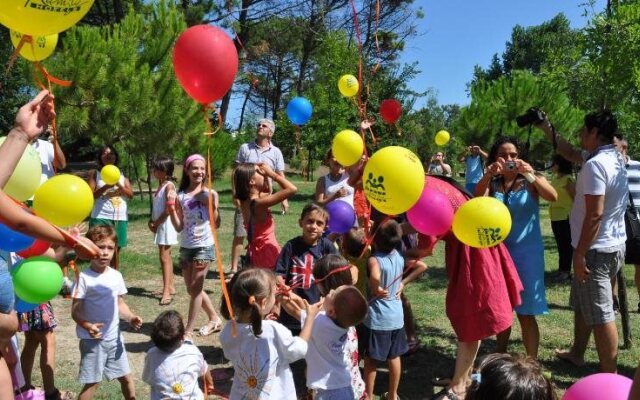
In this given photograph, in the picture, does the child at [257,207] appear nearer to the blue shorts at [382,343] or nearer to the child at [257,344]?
the blue shorts at [382,343]

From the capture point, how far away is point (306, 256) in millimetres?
3582

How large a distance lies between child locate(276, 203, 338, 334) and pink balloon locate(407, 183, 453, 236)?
653mm

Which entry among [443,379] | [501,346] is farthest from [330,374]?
[501,346]

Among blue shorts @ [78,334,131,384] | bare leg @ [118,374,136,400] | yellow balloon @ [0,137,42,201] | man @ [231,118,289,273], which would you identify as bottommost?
bare leg @ [118,374,136,400]

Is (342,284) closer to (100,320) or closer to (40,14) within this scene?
(100,320)

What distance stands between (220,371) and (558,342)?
3.02 metres

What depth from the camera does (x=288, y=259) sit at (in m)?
3.58

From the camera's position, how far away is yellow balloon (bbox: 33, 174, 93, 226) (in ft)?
9.13

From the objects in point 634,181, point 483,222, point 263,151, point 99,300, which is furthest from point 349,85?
point 99,300

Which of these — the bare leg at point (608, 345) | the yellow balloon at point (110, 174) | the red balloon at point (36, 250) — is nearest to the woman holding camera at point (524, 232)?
the bare leg at point (608, 345)

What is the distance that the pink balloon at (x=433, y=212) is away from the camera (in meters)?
3.27

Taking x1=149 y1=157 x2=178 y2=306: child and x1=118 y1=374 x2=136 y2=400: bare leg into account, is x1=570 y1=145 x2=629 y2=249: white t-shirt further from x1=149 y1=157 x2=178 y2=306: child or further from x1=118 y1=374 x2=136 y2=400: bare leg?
x1=149 y1=157 x2=178 y2=306: child

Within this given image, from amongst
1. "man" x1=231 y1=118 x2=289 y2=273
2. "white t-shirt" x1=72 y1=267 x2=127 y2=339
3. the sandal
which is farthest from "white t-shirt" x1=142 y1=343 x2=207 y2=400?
"man" x1=231 y1=118 x2=289 y2=273

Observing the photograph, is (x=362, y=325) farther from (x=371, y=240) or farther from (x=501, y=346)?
(x=501, y=346)
